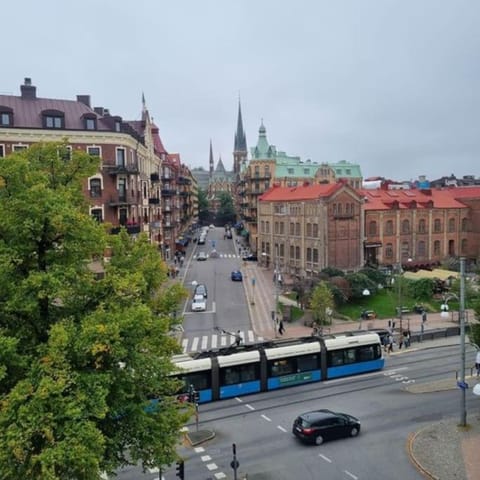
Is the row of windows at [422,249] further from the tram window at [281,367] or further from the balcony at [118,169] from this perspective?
the tram window at [281,367]

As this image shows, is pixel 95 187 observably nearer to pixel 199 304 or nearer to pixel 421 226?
pixel 199 304

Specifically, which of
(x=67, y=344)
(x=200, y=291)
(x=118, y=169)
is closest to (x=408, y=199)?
(x=200, y=291)

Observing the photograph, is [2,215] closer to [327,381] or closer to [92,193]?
[327,381]

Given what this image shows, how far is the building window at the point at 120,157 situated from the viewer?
47522mm

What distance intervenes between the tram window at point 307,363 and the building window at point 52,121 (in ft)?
101

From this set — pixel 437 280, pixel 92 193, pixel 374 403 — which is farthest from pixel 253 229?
pixel 374 403

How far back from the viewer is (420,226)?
70188mm

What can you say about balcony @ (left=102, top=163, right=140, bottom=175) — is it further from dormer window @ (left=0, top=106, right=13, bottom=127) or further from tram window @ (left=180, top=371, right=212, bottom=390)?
tram window @ (left=180, top=371, right=212, bottom=390)

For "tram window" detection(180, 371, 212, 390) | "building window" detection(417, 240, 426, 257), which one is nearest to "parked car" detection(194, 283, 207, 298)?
"tram window" detection(180, 371, 212, 390)

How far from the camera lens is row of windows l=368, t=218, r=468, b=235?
6656 centimetres

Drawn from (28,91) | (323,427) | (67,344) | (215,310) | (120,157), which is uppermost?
(28,91)

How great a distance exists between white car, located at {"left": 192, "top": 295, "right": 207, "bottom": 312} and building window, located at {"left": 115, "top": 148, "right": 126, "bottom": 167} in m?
15.7

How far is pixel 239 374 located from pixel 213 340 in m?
13.3

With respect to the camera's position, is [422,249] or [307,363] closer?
[307,363]
